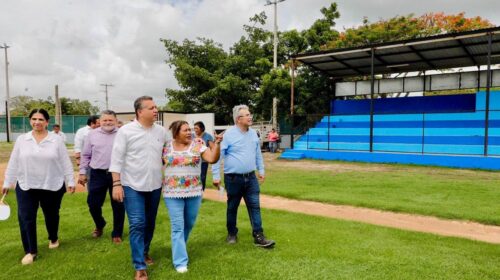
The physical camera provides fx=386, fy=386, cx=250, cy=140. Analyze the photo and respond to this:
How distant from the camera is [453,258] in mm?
4336

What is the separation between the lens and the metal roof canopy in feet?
52.8

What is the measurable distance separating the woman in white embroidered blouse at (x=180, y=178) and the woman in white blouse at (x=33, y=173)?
1415mm

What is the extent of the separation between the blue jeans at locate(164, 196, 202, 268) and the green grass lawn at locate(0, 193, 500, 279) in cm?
16

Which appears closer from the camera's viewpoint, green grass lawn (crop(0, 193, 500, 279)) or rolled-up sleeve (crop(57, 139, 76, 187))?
green grass lawn (crop(0, 193, 500, 279))

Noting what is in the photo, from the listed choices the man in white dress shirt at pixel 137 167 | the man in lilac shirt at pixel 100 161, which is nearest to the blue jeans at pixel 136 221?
the man in white dress shirt at pixel 137 167

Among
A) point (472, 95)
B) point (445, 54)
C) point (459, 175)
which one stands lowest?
point (459, 175)

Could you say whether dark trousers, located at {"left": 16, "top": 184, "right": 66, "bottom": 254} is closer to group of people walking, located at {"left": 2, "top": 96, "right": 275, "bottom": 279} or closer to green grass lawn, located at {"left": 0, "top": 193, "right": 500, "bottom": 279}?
group of people walking, located at {"left": 2, "top": 96, "right": 275, "bottom": 279}

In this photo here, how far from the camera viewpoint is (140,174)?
3715 mm

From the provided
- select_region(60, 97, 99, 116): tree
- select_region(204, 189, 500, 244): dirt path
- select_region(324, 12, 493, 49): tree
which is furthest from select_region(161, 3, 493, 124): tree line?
select_region(60, 97, 99, 116): tree

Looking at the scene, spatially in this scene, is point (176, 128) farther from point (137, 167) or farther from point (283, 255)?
point (283, 255)

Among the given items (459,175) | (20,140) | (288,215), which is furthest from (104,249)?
(459,175)

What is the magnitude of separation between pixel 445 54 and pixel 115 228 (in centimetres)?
1880

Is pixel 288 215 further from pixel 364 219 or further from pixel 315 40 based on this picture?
pixel 315 40

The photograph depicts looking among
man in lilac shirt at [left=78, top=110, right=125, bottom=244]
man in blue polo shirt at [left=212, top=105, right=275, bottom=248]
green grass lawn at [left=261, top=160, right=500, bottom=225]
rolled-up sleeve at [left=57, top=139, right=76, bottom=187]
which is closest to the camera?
rolled-up sleeve at [left=57, top=139, right=76, bottom=187]
